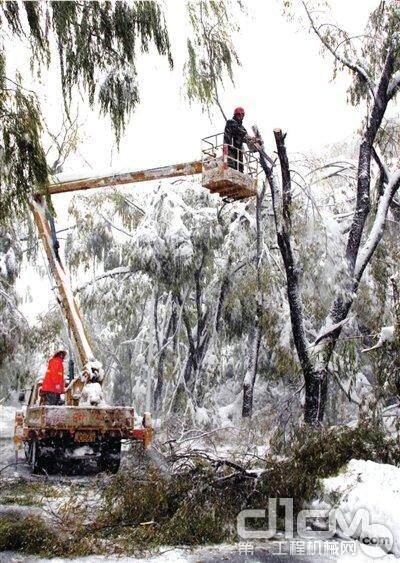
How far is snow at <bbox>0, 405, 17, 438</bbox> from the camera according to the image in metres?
19.6

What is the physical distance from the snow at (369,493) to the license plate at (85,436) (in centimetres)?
416

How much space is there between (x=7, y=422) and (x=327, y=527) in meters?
20.4

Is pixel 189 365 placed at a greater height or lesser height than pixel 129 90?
lesser

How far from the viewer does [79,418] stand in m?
9.48

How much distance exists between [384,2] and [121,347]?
18.9 metres

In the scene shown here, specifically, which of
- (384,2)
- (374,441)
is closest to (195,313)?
(384,2)

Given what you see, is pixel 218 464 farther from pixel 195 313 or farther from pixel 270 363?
pixel 195 313

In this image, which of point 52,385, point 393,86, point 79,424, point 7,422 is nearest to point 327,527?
point 79,424

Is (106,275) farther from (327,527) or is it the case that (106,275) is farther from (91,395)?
(327,527)

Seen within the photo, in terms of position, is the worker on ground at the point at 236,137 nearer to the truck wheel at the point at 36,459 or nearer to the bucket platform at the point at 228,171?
the bucket platform at the point at 228,171

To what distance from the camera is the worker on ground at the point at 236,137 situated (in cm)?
959

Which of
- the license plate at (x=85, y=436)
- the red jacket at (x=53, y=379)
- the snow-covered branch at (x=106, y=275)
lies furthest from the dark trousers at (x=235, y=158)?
the snow-covered branch at (x=106, y=275)

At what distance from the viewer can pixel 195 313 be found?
2070cm

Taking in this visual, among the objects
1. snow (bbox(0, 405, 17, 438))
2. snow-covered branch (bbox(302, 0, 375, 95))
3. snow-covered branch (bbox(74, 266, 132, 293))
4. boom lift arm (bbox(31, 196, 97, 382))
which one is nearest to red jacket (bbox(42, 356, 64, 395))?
boom lift arm (bbox(31, 196, 97, 382))
